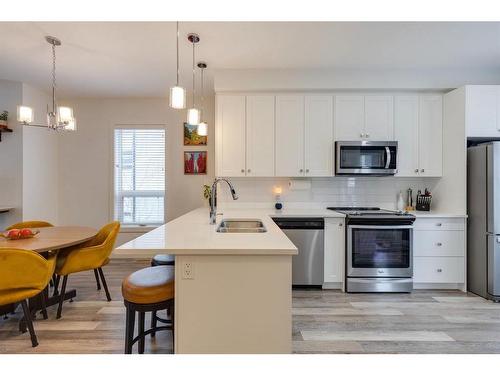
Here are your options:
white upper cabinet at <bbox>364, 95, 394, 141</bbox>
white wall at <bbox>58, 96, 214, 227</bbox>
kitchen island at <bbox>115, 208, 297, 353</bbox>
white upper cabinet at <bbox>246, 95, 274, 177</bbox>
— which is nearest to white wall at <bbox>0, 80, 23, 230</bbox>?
white wall at <bbox>58, 96, 214, 227</bbox>

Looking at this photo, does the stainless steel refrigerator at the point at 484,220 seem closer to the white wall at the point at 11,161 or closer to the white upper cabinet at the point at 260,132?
the white upper cabinet at the point at 260,132

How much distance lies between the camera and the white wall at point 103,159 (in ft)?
14.3

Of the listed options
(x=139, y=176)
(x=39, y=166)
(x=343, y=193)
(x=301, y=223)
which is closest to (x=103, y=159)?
(x=139, y=176)

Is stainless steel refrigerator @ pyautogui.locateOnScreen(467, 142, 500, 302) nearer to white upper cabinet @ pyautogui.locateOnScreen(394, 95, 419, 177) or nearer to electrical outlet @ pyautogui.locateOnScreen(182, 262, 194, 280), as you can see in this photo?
white upper cabinet @ pyautogui.locateOnScreen(394, 95, 419, 177)

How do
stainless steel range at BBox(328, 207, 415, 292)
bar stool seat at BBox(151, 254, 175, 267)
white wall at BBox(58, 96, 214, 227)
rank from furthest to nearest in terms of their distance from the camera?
white wall at BBox(58, 96, 214, 227) < stainless steel range at BBox(328, 207, 415, 292) < bar stool seat at BBox(151, 254, 175, 267)

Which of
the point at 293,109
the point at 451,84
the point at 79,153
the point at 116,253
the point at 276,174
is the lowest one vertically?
the point at 116,253

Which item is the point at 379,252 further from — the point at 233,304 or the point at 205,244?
the point at 205,244

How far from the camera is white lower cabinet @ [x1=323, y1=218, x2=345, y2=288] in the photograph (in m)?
3.13

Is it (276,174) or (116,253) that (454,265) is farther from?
(116,253)

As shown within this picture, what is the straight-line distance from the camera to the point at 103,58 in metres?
2.99

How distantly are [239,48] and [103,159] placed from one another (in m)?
3.01

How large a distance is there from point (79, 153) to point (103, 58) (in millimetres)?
2042

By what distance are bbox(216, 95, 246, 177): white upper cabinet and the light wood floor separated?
5.74ft
